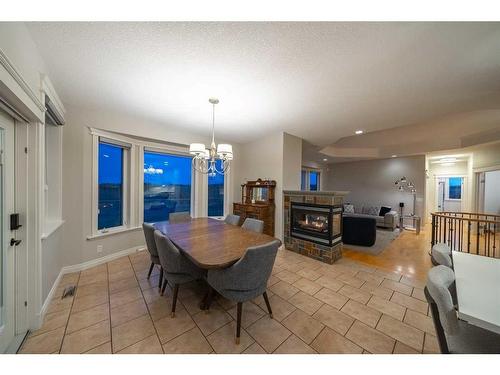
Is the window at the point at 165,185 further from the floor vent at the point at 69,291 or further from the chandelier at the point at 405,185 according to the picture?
the chandelier at the point at 405,185

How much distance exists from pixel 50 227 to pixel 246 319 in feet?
8.76

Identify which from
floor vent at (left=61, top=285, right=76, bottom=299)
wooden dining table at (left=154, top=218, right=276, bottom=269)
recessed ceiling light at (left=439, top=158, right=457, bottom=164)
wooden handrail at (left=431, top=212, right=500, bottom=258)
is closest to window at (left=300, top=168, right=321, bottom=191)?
wooden handrail at (left=431, top=212, right=500, bottom=258)

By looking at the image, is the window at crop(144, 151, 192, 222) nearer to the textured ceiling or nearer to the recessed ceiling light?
the textured ceiling

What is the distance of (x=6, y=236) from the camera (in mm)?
1484

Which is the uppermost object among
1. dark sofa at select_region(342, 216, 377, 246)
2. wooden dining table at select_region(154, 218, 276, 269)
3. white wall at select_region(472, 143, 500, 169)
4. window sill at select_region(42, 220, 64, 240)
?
white wall at select_region(472, 143, 500, 169)

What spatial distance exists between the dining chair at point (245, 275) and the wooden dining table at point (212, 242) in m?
0.11

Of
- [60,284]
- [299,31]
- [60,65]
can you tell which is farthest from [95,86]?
[60,284]

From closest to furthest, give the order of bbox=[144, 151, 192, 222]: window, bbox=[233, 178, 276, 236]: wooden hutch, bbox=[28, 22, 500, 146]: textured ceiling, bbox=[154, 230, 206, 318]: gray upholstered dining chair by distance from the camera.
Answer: bbox=[28, 22, 500, 146]: textured ceiling
bbox=[154, 230, 206, 318]: gray upholstered dining chair
bbox=[144, 151, 192, 222]: window
bbox=[233, 178, 276, 236]: wooden hutch

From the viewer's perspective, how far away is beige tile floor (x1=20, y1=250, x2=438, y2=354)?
1507 millimetres

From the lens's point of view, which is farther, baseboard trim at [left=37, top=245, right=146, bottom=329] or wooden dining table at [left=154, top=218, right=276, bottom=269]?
baseboard trim at [left=37, top=245, right=146, bottom=329]

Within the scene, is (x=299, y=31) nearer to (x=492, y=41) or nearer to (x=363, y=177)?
(x=492, y=41)

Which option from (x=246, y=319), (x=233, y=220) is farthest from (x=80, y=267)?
(x=246, y=319)

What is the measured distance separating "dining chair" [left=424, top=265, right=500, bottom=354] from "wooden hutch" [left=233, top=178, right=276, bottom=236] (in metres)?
2.96

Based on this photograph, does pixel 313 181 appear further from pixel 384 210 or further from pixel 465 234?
pixel 465 234
